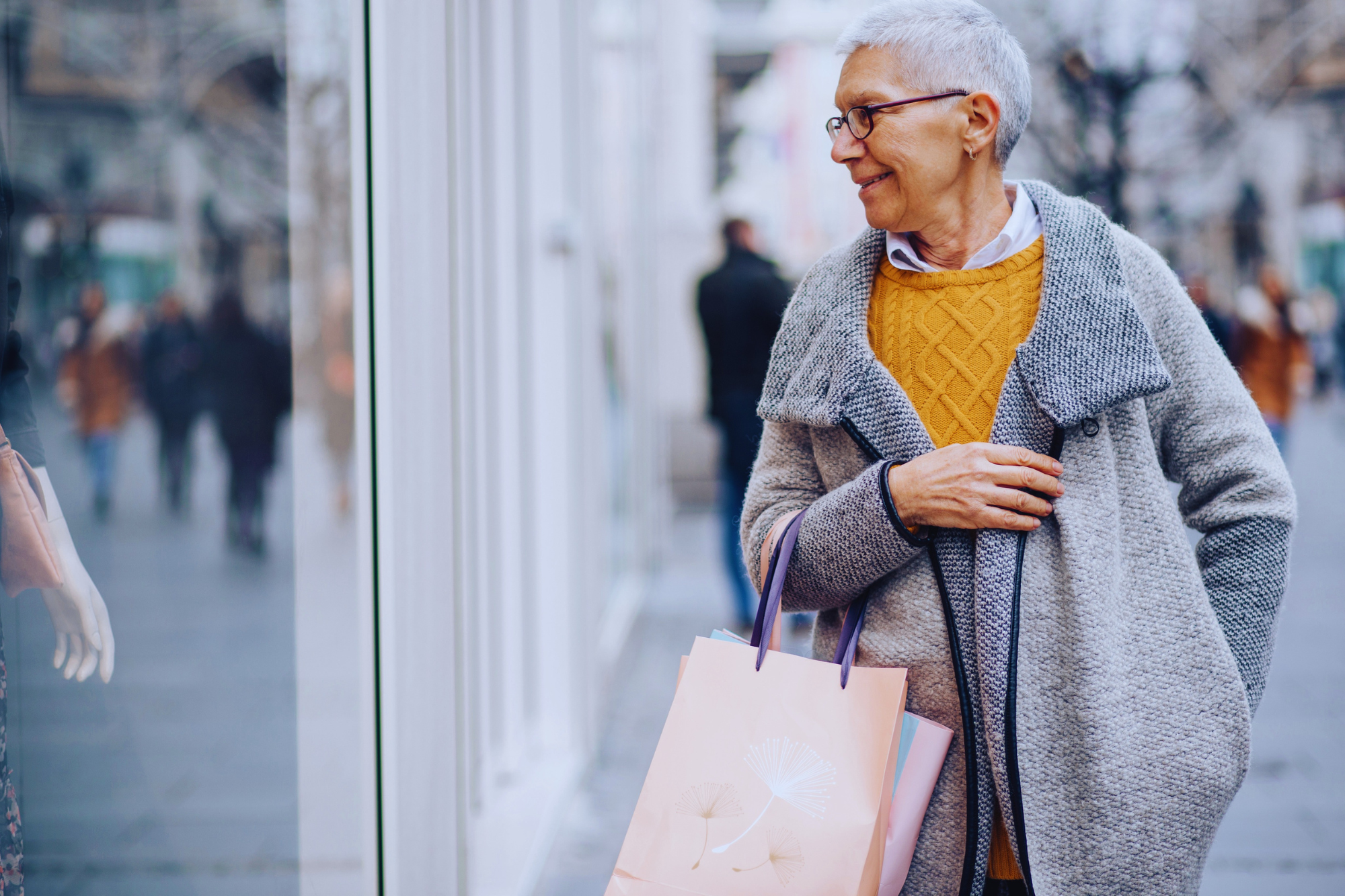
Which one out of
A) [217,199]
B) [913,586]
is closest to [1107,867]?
[913,586]

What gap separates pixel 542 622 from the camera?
3920mm

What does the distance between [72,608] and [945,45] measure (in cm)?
126

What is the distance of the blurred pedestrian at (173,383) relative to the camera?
11.1 m

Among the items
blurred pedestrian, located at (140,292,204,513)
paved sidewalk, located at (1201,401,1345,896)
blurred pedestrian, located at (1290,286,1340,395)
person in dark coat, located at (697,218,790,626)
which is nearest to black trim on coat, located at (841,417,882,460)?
paved sidewalk, located at (1201,401,1345,896)

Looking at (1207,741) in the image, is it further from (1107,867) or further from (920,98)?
(920,98)

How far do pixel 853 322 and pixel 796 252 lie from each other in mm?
20847

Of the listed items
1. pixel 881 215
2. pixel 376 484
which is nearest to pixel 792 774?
pixel 881 215

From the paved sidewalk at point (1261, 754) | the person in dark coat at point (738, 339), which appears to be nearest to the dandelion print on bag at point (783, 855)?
the paved sidewalk at point (1261, 754)

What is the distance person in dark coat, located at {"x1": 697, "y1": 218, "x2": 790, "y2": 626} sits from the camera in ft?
19.2

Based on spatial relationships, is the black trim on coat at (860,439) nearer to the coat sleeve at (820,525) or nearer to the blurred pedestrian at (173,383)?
the coat sleeve at (820,525)

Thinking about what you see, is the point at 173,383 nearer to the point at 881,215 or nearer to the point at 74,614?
the point at 74,614

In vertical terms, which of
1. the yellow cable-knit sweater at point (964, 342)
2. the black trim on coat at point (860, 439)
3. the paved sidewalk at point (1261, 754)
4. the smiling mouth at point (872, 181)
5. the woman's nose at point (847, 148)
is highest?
the woman's nose at point (847, 148)

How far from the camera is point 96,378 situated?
9.37m

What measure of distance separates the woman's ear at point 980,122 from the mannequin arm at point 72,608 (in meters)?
1.19
